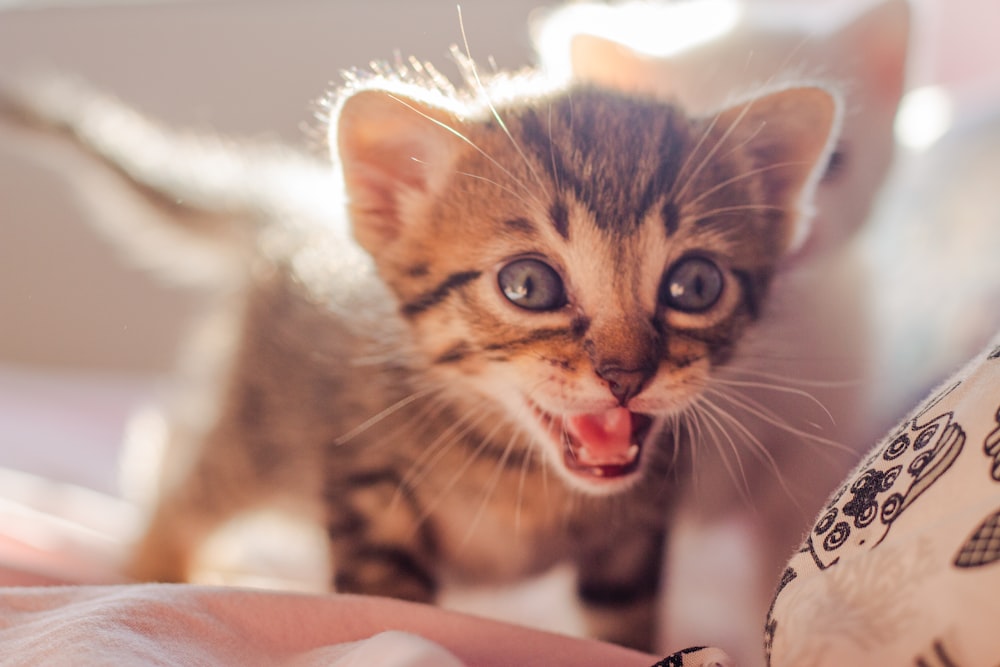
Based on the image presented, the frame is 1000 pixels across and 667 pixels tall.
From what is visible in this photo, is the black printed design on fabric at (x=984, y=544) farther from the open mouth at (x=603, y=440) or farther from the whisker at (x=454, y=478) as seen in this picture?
the whisker at (x=454, y=478)

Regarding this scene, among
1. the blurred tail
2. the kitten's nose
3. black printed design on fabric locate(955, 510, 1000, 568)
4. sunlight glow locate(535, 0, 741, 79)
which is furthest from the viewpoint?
the blurred tail

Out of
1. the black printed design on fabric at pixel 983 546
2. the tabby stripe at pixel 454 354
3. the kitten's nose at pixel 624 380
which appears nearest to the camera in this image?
the black printed design on fabric at pixel 983 546

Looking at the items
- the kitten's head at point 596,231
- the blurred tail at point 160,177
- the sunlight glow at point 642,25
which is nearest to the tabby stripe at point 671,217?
the kitten's head at point 596,231

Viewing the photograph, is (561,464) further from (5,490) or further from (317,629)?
(5,490)

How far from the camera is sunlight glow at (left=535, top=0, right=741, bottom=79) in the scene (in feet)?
2.61

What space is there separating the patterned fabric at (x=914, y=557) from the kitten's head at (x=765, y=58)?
312mm

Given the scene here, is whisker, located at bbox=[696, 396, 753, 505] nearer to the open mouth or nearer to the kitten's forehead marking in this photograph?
the open mouth

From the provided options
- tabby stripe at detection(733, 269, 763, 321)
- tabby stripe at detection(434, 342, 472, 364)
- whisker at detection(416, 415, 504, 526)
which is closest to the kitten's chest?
whisker at detection(416, 415, 504, 526)

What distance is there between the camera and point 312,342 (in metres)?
0.90

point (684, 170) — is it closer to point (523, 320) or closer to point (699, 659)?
point (523, 320)

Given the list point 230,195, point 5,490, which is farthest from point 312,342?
point 5,490

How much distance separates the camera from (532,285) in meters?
0.58

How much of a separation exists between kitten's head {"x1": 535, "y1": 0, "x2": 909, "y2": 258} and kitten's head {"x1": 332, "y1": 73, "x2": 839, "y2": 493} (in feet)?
0.27

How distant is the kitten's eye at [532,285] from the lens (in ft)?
1.89
